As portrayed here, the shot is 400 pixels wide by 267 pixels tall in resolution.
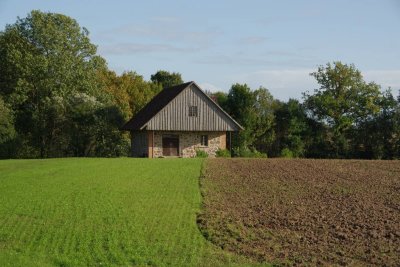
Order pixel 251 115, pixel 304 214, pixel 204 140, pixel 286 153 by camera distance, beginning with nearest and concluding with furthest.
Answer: pixel 304 214 → pixel 204 140 → pixel 286 153 → pixel 251 115

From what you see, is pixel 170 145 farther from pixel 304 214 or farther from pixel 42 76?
pixel 304 214

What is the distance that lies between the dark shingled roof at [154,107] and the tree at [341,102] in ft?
51.3

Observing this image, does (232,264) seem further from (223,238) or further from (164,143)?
(164,143)

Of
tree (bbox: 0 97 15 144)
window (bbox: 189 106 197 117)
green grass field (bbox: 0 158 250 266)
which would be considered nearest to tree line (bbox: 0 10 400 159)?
tree (bbox: 0 97 15 144)

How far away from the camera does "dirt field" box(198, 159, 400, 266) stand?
45.7ft

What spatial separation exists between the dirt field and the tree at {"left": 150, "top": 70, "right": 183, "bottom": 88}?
2116 inches

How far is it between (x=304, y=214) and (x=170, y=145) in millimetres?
27401

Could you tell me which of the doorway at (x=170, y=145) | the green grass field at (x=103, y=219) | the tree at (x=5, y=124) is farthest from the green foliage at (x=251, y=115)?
the green grass field at (x=103, y=219)

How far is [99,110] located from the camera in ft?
154

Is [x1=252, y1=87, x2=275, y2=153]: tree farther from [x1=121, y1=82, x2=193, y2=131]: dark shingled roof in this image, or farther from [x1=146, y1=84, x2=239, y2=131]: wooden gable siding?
[x1=121, y1=82, x2=193, y2=131]: dark shingled roof

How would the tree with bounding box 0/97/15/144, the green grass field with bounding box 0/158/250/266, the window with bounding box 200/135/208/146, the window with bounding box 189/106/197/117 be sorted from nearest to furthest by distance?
the green grass field with bounding box 0/158/250/266
the tree with bounding box 0/97/15/144
the window with bounding box 189/106/197/117
the window with bounding box 200/135/208/146

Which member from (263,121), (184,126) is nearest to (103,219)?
(184,126)

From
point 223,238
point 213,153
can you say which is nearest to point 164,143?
point 213,153

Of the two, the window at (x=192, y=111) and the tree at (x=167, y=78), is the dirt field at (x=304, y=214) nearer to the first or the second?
the window at (x=192, y=111)
